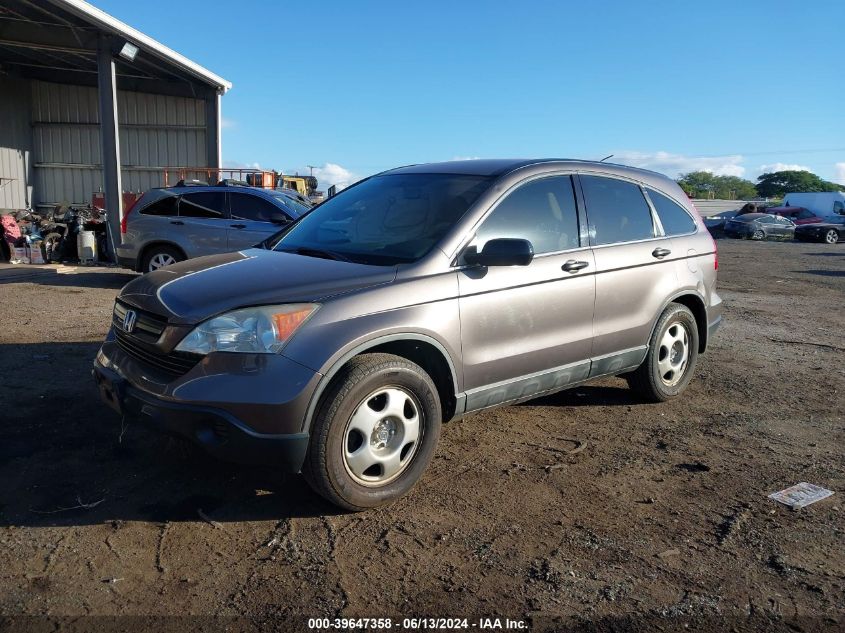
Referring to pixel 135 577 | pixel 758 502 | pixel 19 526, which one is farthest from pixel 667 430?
pixel 19 526

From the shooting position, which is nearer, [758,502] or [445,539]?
[445,539]

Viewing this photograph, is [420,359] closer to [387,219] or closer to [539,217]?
[387,219]

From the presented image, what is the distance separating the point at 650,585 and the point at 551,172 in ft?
8.83

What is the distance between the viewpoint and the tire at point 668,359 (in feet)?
17.3

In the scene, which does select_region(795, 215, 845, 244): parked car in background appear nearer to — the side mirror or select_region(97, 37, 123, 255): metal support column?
select_region(97, 37, 123, 255): metal support column

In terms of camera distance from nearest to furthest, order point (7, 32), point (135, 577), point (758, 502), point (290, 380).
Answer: point (135, 577), point (290, 380), point (758, 502), point (7, 32)

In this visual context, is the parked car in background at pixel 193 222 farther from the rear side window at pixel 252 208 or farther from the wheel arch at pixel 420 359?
the wheel arch at pixel 420 359

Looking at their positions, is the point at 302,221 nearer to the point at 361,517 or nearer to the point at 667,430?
the point at 361,517

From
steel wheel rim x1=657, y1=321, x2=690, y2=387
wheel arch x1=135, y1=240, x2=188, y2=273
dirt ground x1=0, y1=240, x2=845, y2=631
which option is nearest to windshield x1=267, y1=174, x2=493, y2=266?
dirt ground x1=0, y1=240, x2=845, y2=631

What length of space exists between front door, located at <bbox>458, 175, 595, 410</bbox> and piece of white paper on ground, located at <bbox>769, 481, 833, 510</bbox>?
4.45 ft

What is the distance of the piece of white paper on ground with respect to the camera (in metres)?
3.81

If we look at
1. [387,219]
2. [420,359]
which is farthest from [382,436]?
[387,219]

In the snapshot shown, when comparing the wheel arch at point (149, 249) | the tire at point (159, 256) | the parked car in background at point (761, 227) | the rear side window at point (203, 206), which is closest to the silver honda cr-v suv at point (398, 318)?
the rear side window at point (203, 206)

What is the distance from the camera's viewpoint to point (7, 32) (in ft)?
55.1
